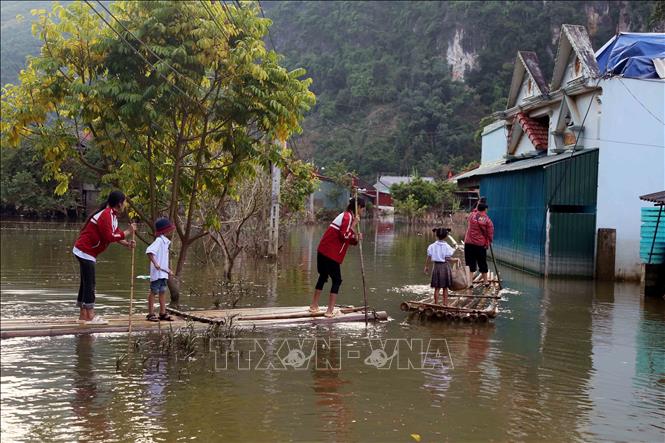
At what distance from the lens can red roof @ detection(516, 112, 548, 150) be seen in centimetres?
2553

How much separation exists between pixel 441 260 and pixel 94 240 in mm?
5740

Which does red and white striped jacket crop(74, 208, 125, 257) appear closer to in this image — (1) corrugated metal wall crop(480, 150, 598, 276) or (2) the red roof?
(1) corrugated metal wall crop(480, 150, 598, 276)

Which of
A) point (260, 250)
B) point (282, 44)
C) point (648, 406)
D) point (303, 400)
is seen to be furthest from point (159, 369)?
point (282, 44)

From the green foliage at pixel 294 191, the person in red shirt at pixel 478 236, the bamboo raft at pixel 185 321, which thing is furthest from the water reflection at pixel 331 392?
the green foliage at pixel 294 191

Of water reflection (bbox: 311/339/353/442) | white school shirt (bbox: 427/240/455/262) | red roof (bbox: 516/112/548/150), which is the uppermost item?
red roof (bbox: 516/112/548/150)

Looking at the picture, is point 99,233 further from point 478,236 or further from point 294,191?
point 294,191

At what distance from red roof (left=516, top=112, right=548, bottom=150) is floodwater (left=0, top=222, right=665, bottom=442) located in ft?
40.4

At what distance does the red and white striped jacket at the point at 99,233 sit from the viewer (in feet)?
31.4

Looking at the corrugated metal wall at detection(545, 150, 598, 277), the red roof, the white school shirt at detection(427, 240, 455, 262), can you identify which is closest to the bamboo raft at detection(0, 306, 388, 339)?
the white school shirt at detection(427, 240, 455, 262)

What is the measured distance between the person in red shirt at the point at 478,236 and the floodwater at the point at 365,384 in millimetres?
1830

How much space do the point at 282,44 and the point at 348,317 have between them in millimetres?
110327

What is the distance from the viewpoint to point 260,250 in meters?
24.0

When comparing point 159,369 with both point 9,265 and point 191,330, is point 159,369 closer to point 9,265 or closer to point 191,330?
point 191,330

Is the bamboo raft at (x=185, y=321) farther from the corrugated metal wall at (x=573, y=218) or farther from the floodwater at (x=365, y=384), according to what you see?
the corrugated metal wall at (x=573, y=218)
